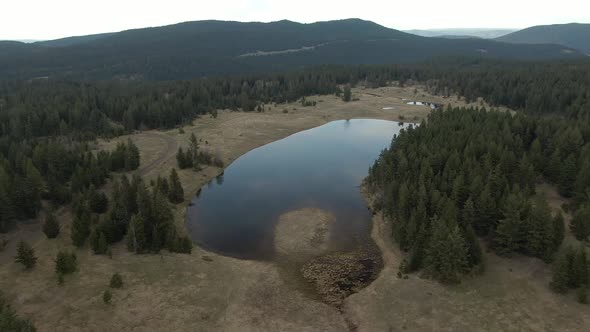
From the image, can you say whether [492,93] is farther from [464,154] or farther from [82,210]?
[82,210]

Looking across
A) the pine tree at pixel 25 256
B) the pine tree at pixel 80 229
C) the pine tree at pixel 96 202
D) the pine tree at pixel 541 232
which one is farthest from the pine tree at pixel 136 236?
the pine tree at pixel 541 232

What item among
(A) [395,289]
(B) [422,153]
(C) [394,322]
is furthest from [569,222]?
(C) [394,322]

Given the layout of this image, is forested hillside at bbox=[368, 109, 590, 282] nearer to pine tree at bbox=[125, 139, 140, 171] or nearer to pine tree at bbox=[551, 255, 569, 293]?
pine tree at bbox=[551, 255, 569, 293]

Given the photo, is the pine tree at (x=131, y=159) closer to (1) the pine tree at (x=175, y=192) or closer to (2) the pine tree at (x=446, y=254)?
(1) the pine tree at (x=175, y=192)

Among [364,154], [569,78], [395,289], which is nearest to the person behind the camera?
[395,289]

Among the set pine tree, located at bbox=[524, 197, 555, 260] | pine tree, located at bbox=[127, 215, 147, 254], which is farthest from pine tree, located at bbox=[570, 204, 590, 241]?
pine tree, located at bbox=[127, 215, 147, 254]

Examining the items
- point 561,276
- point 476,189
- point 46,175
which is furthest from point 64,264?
point 561,276

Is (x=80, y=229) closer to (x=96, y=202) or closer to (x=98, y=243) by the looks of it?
(x=98, y=243)
